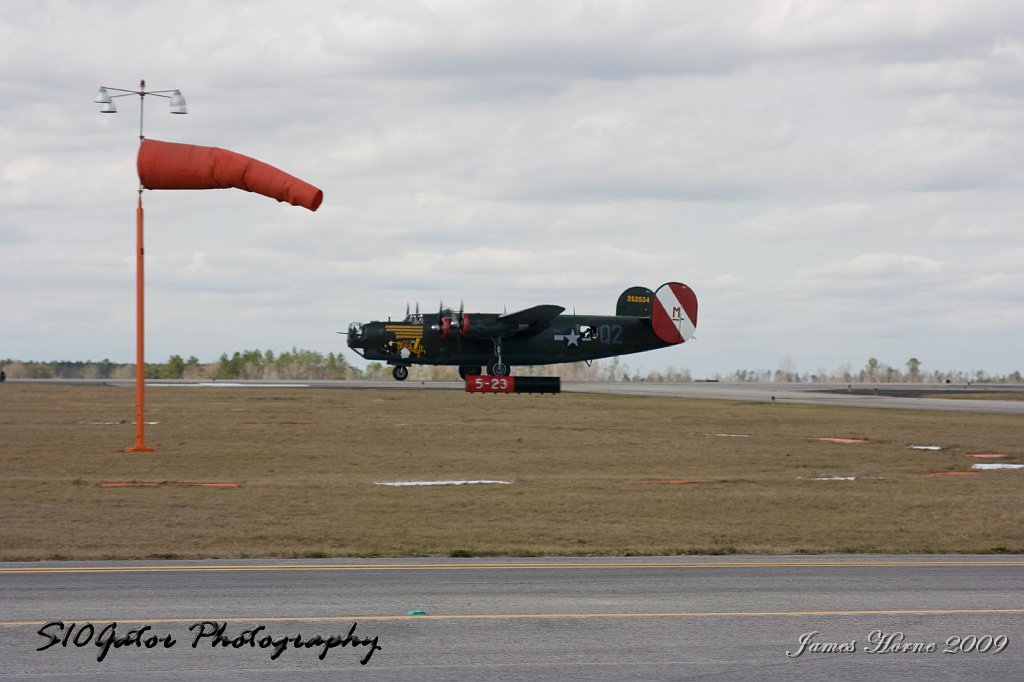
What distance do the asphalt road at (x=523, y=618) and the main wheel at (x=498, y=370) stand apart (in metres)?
47.7

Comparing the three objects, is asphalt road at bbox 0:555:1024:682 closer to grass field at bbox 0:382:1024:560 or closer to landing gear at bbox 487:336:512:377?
grass field at bbox 0:382:1024:560

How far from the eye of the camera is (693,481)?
27.4 m

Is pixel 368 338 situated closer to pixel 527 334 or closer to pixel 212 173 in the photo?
pixel 527 334

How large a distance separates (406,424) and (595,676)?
3202 cm

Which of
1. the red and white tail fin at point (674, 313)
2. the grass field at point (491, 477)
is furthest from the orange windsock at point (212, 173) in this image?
the red and white tail fin at point (674, 313)

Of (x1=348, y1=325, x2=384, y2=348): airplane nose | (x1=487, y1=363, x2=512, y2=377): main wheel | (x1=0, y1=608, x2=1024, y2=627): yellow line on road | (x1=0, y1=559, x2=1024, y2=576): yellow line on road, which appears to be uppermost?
(x1=348, y1=325, x2=384, y2=348): airplane nose

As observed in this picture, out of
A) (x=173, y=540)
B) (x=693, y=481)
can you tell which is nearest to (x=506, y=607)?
(x=173, y=540)

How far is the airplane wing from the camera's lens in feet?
199

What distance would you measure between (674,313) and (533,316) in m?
10.1

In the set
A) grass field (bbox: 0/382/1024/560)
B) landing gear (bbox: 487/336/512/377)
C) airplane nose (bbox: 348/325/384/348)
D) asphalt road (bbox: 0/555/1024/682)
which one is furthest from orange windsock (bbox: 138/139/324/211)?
landing gear (bbox: 487/336/512/377)

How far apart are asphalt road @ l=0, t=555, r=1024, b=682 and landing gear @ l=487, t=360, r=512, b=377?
47703 millimetres

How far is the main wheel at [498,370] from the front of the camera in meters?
63.4

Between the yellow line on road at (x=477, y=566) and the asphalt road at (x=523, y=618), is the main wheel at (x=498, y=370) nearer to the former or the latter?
the asphalt road at (x=523, y=618)

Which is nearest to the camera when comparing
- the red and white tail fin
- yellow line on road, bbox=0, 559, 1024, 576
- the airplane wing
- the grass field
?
yellow line on road, bbox=0, 559, 1024, 576
